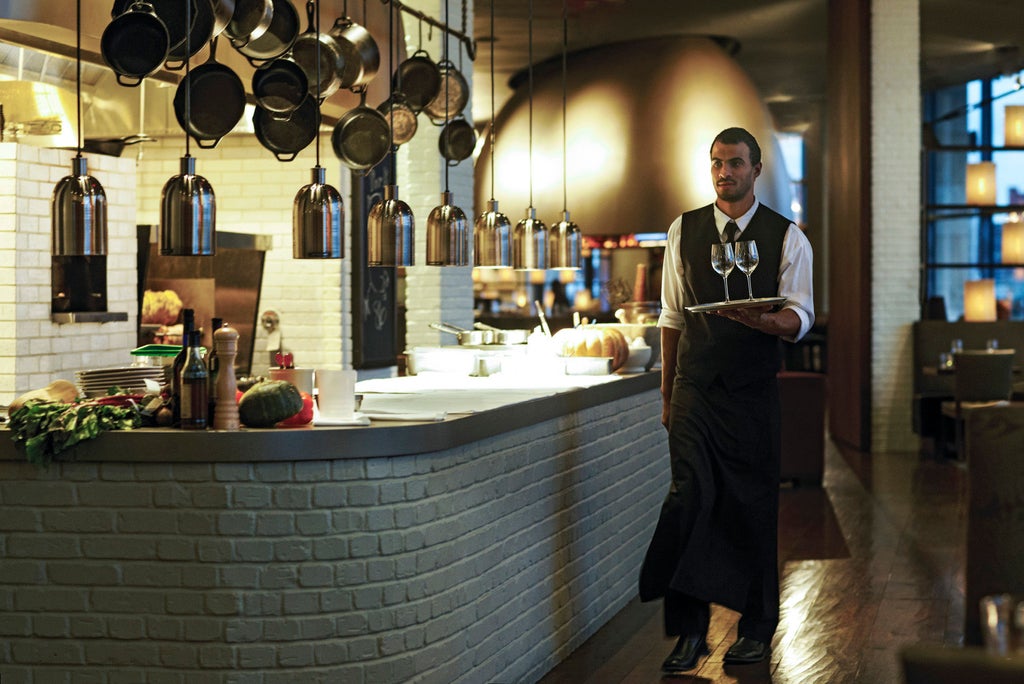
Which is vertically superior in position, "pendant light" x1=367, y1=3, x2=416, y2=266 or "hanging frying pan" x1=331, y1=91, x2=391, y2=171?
"hanging frying pan" x1=331, y1=91, x2=391, y2=171

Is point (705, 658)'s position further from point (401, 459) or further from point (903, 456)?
point (903, 456)

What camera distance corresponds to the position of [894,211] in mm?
11930

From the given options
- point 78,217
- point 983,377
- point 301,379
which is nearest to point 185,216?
point 78,217

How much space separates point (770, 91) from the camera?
18188 millimetres

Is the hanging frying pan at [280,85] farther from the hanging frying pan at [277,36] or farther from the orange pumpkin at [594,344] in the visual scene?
the orange pumpkin at [594,344]

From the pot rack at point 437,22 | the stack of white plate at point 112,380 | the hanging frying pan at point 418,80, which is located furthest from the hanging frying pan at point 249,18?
the hanging frying pan at point 418,80

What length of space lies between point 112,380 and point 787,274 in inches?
87.6

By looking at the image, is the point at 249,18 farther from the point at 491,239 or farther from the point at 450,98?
the point at 450,98

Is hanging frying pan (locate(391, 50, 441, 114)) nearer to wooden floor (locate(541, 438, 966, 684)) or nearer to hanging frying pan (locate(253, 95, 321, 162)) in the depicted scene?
hanging frying pan (locate(253, 95, 321, 162))

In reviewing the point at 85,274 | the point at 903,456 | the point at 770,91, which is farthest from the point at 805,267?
the point at 770,91

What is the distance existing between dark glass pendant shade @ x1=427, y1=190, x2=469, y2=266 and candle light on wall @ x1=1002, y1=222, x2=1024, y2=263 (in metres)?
9.41

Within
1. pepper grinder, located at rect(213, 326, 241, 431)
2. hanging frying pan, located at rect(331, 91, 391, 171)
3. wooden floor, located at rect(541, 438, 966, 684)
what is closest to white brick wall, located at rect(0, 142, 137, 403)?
hanging frying pan, located at rect(331, 91, 391, 171)

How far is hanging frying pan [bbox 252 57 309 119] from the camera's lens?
4.79 meters

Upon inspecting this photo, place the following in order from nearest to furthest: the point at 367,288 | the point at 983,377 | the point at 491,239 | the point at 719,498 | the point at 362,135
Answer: the point at 719,498, the point at 362,135, the point at 491,239, the point at 367,288, the point at 983,377
